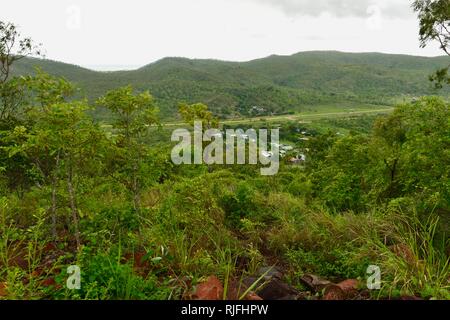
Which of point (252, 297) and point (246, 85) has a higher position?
point (246, 85)

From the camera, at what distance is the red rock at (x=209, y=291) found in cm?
359

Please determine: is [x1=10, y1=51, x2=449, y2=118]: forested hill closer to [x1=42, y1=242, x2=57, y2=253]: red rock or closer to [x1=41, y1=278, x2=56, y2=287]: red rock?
[x1=42, y1=242, x2=57, y2=253]: red rock

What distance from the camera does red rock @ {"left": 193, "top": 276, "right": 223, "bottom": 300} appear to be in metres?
3.59

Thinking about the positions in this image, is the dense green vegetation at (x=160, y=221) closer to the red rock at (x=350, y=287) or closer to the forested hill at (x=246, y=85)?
the red rock at (x=350, y=287)

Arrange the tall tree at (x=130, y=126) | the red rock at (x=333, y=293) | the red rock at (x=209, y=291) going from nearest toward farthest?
1. the red rock at (x=209, y=291)
2. the red rock at (x=333, y=293)
3. the tall tree at (x=130, y=126)

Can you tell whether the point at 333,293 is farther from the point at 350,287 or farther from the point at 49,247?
the point at 49,247

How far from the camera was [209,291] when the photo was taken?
3625 mm

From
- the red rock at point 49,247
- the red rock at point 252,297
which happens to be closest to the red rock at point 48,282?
the red rock at point 49,247

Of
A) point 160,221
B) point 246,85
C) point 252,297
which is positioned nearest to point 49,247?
point 160,221

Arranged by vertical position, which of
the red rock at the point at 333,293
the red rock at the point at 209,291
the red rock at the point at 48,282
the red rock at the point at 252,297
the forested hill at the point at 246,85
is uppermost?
the forested hill at the point at 246,85
